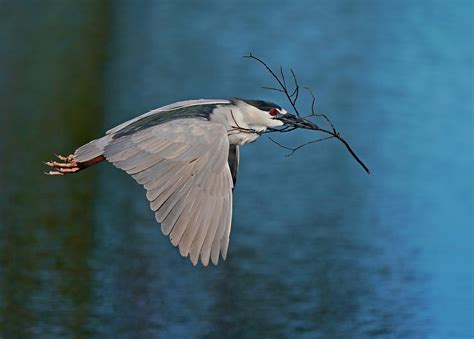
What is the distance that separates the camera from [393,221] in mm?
7137

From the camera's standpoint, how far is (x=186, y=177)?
4301mm

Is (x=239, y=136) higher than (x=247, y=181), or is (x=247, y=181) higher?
(x=247, y=181)

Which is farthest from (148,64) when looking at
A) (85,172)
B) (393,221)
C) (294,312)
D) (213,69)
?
(294,312)

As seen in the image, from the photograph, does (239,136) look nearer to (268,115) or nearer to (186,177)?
(268,115)

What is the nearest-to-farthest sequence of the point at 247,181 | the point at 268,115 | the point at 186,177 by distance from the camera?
the point at 186,177, the point at 268,115, the point at 247,181

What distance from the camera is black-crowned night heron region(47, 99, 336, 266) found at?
4.08m

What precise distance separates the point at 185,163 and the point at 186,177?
7 cm

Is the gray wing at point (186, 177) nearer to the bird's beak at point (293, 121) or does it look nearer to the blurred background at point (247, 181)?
the bird's beak at point (293, 121)

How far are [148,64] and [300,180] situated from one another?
2.55 m

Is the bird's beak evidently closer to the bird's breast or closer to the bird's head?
the bird's head

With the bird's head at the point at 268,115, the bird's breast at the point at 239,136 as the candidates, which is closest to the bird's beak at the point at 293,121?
the bird's head at the point at 268,115

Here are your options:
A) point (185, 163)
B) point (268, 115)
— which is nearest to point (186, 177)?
point (185, 163)

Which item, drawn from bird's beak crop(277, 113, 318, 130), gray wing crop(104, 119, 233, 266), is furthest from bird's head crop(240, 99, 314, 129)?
gray wing crop(104, 119, 233, 266)

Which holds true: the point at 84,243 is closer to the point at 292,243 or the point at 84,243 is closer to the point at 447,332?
the point at 292,243
